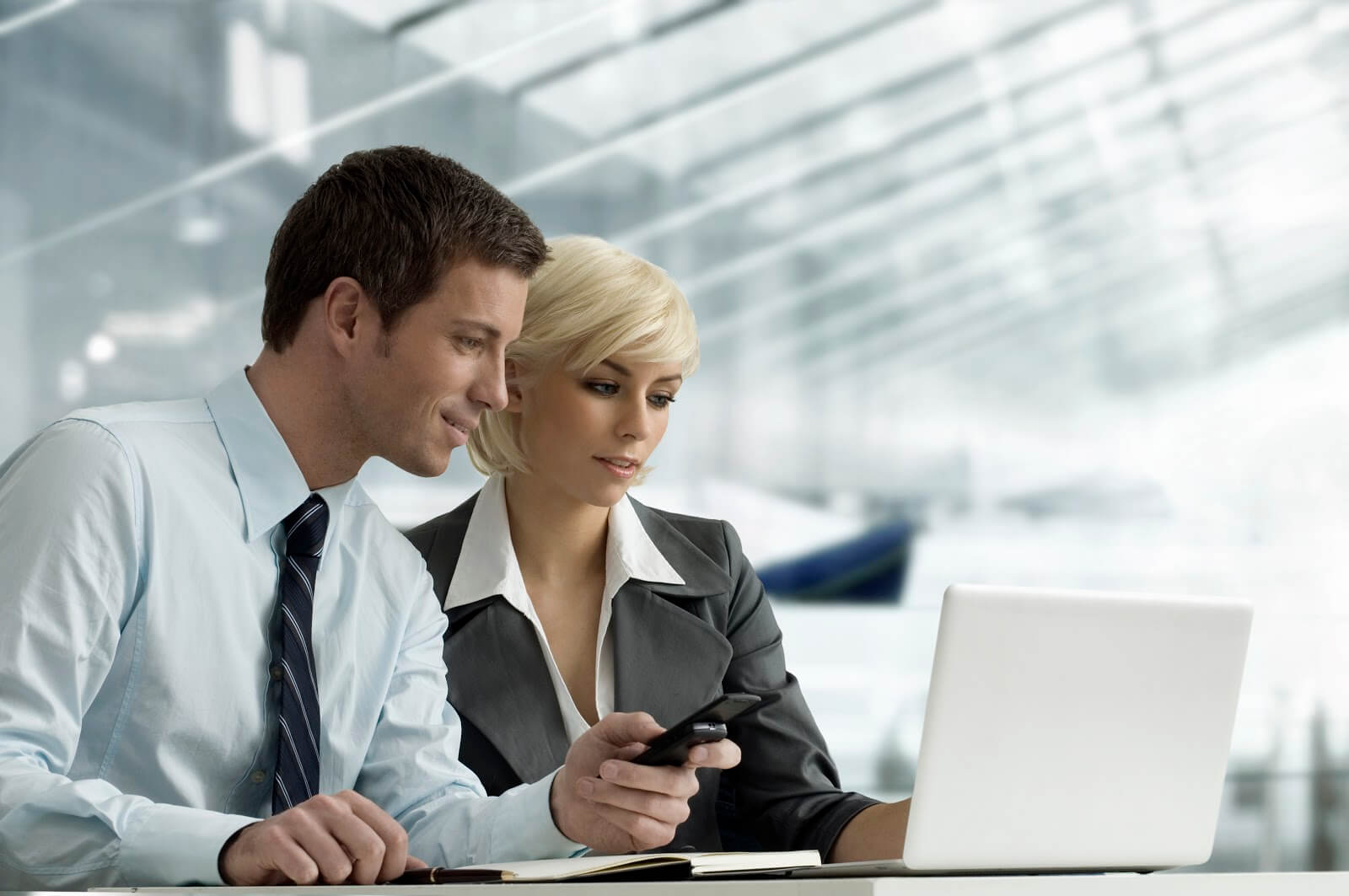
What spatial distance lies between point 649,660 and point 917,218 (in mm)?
2841

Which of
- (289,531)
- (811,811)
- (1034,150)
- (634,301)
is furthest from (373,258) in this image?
(1034,150)

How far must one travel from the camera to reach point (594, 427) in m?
1.93

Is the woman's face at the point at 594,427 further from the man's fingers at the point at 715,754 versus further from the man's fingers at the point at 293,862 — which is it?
the man's fingers at the point at 293,862

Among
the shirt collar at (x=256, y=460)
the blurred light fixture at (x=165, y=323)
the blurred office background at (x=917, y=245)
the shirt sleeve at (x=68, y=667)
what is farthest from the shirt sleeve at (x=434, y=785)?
the blurred light fixture at (x=165, y=323)

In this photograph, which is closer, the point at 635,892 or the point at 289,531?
the point at 635,892

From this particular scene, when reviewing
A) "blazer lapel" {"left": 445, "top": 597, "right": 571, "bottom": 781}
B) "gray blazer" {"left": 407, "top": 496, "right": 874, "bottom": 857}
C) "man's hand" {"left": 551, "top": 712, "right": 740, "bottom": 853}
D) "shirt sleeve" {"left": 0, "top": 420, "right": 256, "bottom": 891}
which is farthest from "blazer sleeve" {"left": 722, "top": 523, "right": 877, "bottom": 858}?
"shirt sleeve" {"left": 0, "top": 420, "right": 256, "bottom": 891}

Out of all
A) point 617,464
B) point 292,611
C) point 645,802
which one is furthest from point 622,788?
point 617,464

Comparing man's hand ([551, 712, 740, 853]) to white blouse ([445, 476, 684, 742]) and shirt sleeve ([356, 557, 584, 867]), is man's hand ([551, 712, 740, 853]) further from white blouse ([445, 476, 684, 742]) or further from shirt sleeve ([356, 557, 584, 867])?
white blouse ([445, 476, 684, 742])

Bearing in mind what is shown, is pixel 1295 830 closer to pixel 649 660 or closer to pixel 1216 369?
pixel 1216 369

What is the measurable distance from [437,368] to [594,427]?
Result: 0.41 meters

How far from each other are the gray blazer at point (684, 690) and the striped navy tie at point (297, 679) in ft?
1.24

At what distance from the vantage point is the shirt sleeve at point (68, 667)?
1094mm

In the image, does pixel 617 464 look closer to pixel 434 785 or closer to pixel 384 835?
pixel 434 785

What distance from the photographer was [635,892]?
862mm
